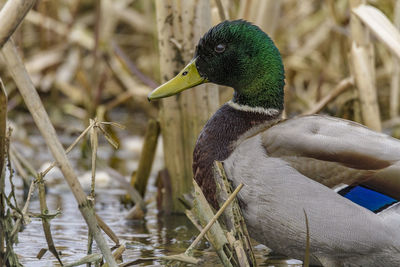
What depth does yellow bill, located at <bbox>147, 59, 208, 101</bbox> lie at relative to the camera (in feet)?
11.0

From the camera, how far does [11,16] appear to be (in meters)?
2.19

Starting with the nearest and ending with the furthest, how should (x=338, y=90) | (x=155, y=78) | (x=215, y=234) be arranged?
1. (x=215, y=234)
2. (x=338, y=90)
3. (x=155, y=78)

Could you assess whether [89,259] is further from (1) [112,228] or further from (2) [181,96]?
(2) [181,96]

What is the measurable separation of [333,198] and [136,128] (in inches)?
164

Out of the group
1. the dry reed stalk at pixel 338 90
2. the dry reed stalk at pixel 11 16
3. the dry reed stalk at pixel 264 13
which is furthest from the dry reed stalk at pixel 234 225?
the dry reed stalk at pixel 338 90

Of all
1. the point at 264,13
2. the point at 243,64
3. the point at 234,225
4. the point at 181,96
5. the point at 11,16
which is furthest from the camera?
the point at 264,13

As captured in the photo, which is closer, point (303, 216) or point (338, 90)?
point (303, 216)

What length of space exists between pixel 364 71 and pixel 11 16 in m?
2.67

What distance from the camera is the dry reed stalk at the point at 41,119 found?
229 cm

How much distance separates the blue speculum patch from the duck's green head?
0.69 metres

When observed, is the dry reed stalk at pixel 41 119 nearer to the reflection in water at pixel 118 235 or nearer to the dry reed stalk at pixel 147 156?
the reflection in water at pixel 118 235

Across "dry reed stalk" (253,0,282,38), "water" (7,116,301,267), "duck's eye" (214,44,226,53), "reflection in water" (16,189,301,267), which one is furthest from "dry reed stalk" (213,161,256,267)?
"dry reed stalk" (253,0,282,38)

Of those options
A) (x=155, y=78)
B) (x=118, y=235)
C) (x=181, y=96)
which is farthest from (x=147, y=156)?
(x=155, y=78)

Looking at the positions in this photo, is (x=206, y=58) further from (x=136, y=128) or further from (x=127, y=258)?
(x=136, y=128)
